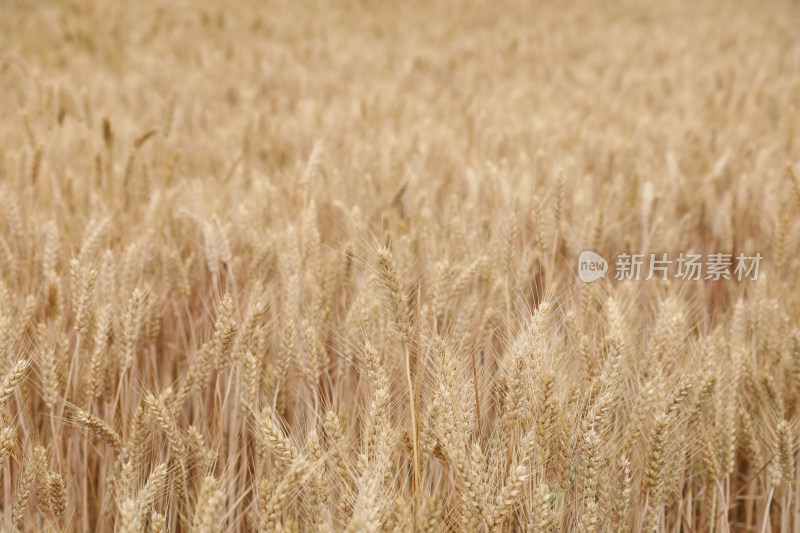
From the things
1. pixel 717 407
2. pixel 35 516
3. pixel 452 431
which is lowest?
pixel 35 516

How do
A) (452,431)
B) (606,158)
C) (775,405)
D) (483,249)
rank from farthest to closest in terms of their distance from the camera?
(606,158)
(483,249)
(775,405)
(452,431)

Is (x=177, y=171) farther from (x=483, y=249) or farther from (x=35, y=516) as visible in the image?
(x=35, y=516)

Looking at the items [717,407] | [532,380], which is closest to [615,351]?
[532,380]

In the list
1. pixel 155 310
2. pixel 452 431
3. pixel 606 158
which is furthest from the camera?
pixel 606 158

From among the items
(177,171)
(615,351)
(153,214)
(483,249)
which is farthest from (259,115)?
(615,351)

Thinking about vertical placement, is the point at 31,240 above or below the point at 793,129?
above

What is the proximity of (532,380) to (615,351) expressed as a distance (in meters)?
0.17

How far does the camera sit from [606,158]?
8.11ft

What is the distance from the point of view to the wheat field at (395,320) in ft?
2.77

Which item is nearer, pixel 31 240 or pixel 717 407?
pixel 717 407

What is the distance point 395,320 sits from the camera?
89 cm

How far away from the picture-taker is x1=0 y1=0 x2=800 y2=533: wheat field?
0.85 meters

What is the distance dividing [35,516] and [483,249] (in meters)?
1.11

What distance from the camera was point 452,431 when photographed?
0.79 meters
